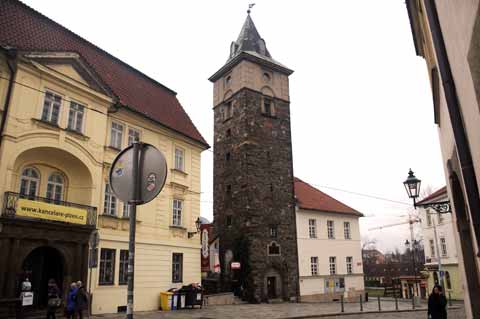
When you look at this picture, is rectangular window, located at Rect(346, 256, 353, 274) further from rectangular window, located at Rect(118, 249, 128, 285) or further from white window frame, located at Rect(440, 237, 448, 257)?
rectangular window, located at Rect(118, 249, 128, 285)

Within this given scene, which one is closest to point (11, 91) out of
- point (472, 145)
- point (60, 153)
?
point (60, 153)

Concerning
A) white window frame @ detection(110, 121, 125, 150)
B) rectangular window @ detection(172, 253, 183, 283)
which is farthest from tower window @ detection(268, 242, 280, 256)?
white window frame @ detection(110, 121, 125, 150)

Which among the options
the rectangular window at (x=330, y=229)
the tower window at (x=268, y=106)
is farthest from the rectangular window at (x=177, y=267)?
the rectangular window at (x=330, y=229)

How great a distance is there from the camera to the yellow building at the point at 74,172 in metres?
15.9

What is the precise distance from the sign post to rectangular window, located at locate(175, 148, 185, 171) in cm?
2137

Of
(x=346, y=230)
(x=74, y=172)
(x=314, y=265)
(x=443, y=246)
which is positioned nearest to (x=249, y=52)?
(x=346, y=230)

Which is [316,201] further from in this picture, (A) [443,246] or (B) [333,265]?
(A) [443,246]

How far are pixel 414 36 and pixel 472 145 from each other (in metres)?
7.18

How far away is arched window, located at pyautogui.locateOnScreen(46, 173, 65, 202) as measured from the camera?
18547 millimetres

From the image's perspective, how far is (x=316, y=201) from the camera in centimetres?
3953

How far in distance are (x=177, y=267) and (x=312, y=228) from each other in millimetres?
17184

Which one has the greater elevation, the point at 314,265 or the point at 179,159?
the point at 179,159

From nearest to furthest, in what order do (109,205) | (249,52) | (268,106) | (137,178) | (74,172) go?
(137,178), (74,172), (109,205), (249,52), (268,106)

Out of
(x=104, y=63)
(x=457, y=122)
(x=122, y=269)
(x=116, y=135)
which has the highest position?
(x=104, y=63)
